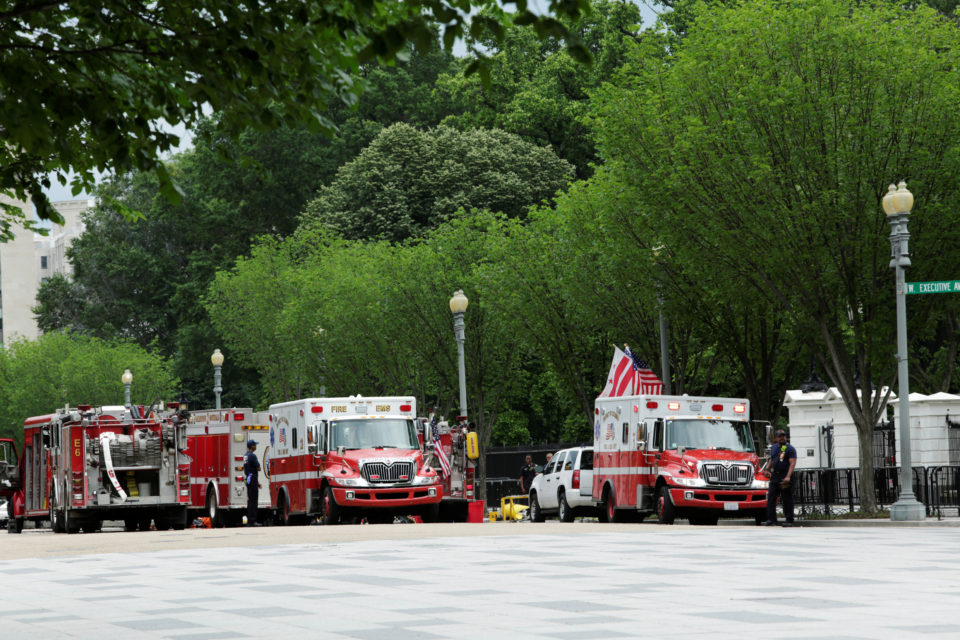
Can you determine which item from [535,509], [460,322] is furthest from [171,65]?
[535,509]

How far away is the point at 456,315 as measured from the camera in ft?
123

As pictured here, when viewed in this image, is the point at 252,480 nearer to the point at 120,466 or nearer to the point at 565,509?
the point at 120,466

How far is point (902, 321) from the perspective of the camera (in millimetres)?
26672

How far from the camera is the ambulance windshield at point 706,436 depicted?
1164 inches

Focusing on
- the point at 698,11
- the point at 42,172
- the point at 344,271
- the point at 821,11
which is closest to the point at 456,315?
the point at 698,11

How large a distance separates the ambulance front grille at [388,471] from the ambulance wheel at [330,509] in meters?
0.86

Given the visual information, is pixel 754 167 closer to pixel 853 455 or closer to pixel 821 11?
pixel 821 11

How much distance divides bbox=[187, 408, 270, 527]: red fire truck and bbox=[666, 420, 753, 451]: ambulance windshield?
36.3 ft

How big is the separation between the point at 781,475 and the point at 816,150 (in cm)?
642

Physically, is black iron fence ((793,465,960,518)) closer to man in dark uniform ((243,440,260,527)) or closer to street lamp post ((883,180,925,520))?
street lamp post ((883,180,925,520))

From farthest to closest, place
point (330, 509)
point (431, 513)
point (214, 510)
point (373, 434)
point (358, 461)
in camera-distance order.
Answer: point (214, 510) < point (431, 513) < point (373, 434) < point (330, 509) < point (358, 461)

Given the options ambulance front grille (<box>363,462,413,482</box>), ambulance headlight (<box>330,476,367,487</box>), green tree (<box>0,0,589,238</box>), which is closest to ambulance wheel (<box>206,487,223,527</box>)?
ambulance headlight (<box>330,476,367,487</box>)

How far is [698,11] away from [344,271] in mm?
23534

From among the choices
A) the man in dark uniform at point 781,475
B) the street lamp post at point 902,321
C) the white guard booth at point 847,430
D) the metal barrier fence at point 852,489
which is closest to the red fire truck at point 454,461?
the man in dark uniform at point 781,475
